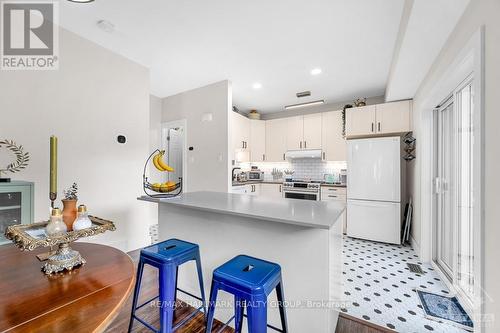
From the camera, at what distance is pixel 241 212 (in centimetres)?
140

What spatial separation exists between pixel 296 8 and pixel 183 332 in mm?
2895

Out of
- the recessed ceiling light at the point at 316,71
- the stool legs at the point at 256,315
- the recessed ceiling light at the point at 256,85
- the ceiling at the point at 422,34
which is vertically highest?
the recessed ceiling light at the point at 256,85

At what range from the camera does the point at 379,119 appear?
3.63 meters

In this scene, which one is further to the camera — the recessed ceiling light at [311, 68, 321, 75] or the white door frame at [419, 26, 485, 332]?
the recessed ceiling light at [311, 68, 321, 75]

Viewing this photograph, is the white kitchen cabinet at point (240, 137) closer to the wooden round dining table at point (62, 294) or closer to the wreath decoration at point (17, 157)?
the wreath decoration at point (17, 157)

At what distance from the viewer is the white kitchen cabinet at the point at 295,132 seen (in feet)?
15.5

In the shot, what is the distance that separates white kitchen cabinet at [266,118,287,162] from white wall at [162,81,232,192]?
1783 mm

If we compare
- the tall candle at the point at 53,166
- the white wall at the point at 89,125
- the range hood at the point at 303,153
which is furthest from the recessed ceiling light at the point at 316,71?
the tall candle at the point at 53,166

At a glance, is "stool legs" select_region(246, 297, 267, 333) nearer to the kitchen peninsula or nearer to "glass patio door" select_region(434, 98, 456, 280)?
the kitchen peninsula

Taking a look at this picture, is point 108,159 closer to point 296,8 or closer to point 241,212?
point 241,212

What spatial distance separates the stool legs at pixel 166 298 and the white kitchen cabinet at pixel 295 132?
3945mm

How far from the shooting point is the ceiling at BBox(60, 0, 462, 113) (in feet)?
6.42

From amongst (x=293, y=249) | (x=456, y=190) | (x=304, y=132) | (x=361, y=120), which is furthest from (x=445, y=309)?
(x=304, y=132)

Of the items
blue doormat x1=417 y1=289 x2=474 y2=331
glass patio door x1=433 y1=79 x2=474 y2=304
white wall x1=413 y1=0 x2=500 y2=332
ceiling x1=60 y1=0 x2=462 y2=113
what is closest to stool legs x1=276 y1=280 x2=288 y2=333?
white wall x1=413 y1=0 x2=500 y2=332
